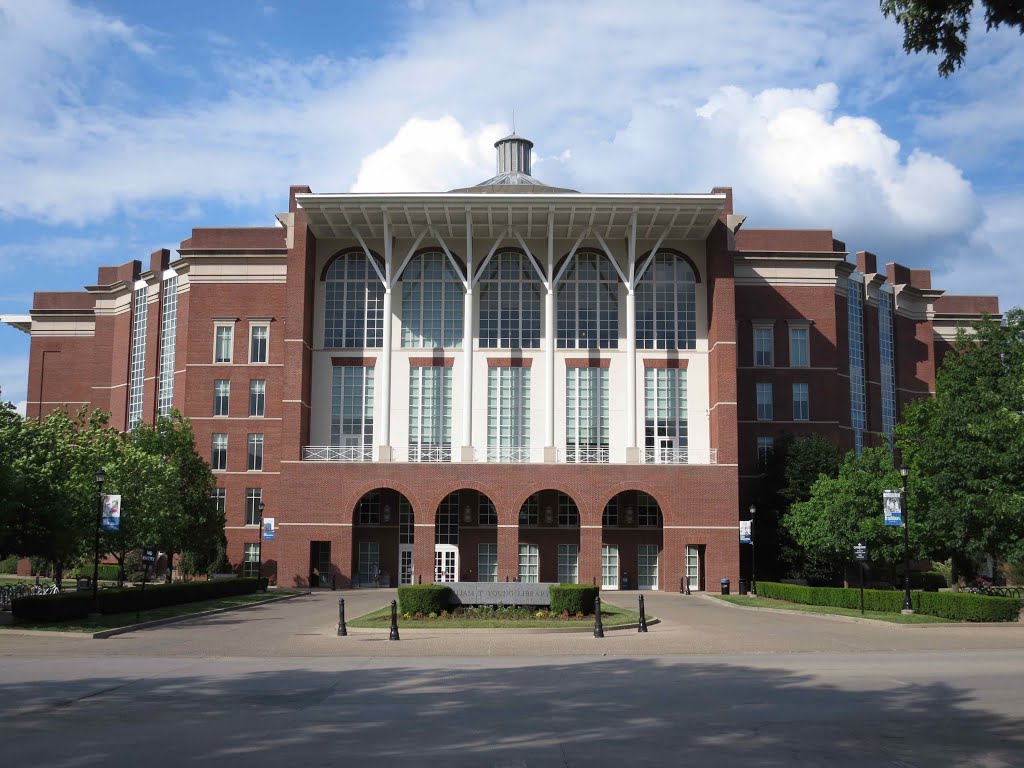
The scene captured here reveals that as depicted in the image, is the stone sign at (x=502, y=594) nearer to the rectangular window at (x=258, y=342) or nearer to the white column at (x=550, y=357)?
the white column at (x=550, y=357)

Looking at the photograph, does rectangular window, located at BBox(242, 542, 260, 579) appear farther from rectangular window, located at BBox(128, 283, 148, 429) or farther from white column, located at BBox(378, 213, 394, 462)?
rectangular window, located at BBox(128, 283, 148, 429)

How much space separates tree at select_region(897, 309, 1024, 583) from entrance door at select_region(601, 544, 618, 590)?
18.1 m

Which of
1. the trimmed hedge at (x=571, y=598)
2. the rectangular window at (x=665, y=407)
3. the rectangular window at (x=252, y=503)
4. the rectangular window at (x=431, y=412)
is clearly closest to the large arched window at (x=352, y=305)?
the rectangular window at (x=431, y=412)

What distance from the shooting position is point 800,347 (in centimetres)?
5988

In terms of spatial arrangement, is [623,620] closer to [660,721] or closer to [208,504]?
[660,721]

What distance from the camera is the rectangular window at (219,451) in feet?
195

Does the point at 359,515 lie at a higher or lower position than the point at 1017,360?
lower

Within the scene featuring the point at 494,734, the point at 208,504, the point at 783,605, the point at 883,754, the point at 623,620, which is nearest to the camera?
the point at 883,754

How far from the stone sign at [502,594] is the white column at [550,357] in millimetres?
22113

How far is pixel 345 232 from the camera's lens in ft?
187

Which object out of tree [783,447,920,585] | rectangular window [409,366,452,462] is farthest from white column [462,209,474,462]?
tree [783,447,920,585]

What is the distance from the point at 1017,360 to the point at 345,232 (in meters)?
34.3

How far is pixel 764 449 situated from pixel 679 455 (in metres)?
6.29

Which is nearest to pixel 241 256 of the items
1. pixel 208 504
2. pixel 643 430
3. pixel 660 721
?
pixel 208 504
